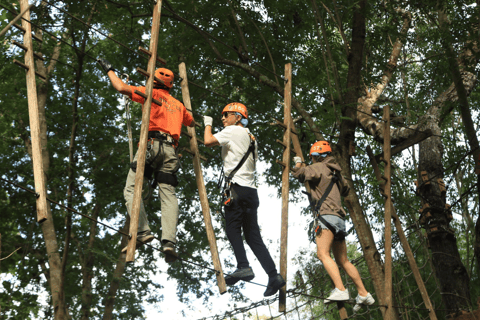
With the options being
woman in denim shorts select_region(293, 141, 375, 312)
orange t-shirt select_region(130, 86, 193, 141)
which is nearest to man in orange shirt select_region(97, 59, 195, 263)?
orange t-shirt select_region(130, 86, 193, 141)

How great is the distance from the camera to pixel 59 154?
13398 millimetres

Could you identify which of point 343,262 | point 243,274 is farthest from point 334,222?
point 243,274

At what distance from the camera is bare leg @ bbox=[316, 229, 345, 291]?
5586mm

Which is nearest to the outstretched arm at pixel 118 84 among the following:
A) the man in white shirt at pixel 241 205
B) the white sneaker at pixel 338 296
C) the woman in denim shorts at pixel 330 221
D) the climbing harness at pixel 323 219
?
the man in white shirt at pixel 241 205

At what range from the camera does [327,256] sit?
18.5 feet

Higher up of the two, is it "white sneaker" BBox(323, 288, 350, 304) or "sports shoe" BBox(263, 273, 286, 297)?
"sports shoe" BBox(263, 273, 286, 297)

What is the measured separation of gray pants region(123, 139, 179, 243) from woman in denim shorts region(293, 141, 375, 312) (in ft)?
5.08

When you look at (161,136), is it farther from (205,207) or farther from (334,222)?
(334,222)

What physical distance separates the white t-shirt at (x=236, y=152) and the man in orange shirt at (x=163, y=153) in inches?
18.8

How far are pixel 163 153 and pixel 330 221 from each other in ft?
6.39

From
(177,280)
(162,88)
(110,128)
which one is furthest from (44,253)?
(162,88)

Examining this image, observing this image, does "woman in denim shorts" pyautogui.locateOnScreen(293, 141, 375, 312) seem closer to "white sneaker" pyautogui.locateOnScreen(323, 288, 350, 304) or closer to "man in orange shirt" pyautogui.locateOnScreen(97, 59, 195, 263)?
"white sneaker" pyautogui.locateOnScreen(323, 288, 350, 304)

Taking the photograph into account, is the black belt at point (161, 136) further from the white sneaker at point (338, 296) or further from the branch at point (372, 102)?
the branch at point (372, 102)

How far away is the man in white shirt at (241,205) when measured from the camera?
5098 millimetres
